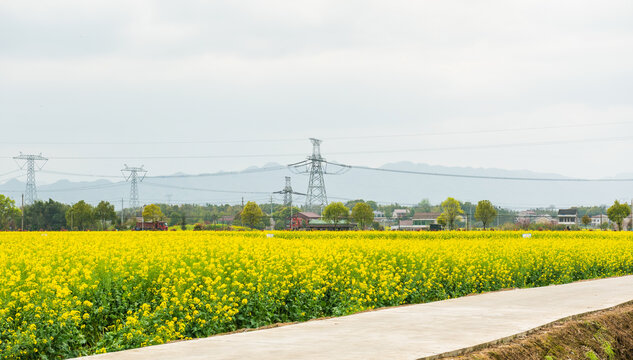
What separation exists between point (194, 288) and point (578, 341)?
207 inches

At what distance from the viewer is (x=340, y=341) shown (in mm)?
7418

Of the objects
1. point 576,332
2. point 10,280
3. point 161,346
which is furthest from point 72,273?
point 576,332

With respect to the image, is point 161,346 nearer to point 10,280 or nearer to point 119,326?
point 119,326

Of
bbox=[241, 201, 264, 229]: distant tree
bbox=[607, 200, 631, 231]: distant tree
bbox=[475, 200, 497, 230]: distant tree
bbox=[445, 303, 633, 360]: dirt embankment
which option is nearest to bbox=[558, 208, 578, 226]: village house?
bbox=[475, 200, 497, 230]: distant tree

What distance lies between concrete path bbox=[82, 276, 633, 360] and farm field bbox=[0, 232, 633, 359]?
48.0 inches

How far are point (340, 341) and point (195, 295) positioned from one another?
327 cm

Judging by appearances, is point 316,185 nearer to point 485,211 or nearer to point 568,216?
point 485,211

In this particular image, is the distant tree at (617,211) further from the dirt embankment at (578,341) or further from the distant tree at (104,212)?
the dirt embankment at (578,341)

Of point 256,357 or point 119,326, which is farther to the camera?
point 119,326

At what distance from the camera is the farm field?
26.8 feet

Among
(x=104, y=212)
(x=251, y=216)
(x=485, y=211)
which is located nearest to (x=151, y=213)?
(x=104, y=212)

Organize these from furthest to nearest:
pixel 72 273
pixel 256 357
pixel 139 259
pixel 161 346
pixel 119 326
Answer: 1. pixel 139 259
2. pixel 72 273
3. pixel 119 326
4. pixel 161 346
5. pixel 256 357

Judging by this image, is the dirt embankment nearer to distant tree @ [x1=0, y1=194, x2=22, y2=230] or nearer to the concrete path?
the concrete path

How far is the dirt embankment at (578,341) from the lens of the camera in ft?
24.3
